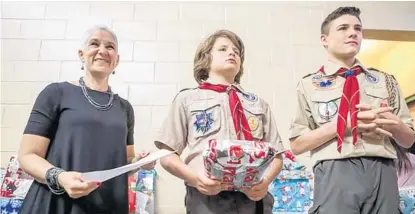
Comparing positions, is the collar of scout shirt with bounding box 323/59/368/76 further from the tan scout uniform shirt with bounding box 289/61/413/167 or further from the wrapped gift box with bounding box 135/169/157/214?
the wrapped gift box with bounding box 135/169/157/214

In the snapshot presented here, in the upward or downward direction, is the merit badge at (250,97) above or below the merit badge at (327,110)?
above

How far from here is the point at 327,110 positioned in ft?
4.61

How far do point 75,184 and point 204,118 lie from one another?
45 cm

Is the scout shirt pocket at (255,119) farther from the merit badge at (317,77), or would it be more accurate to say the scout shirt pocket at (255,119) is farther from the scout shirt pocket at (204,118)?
the merit badge at (317,77)

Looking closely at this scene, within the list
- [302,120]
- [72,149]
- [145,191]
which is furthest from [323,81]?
[145,191]

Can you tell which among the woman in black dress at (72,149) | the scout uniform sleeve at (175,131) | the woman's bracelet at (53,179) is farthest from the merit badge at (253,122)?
the woman's bracelet at (53,179)

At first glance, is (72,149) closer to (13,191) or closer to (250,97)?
(250,97)

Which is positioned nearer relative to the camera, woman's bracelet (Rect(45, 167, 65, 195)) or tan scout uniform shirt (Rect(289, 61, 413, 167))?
woman's bracelet (Rect(45, 167, 65, 195))

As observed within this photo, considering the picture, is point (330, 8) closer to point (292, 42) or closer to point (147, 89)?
point (292, 42)

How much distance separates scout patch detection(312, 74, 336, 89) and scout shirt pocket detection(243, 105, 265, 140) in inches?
9.3

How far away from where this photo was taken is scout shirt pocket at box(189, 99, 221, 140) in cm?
131

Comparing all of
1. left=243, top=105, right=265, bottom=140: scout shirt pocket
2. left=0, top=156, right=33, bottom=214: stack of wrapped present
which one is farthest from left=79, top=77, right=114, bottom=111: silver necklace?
left=0, top=156, right=33, bottom=214: stack of wrapped present

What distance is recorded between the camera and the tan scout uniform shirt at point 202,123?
4.28ft

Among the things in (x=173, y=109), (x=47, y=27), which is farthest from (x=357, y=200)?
(x=47, y=27)
